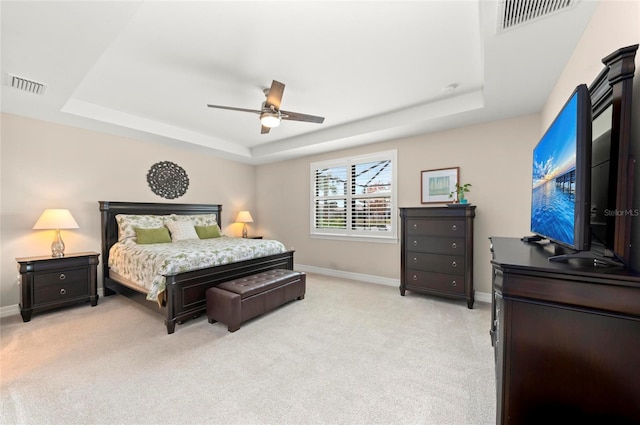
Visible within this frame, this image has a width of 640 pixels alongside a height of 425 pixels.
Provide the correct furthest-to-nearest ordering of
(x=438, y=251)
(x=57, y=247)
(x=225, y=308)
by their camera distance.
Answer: (x=438, y=251) < (x=57, y=247) < (x=225, y=308)

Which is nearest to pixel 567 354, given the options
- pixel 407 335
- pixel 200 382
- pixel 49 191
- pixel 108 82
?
pixel 407 335

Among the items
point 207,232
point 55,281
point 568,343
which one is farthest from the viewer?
point 207,232

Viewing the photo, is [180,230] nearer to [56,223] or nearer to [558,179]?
[56,223]

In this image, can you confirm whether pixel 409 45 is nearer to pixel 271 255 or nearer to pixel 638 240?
pixel 638 240

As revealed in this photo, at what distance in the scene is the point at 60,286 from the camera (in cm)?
316

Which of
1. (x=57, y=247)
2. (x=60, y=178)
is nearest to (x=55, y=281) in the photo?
(x=57, y=247)

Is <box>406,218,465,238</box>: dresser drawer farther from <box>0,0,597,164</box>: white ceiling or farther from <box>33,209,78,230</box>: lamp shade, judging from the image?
<box>33,209,78,230</box>: lamp shade

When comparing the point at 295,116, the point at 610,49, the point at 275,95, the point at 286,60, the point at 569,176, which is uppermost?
the point at 286,60

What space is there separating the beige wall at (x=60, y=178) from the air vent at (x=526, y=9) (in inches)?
197

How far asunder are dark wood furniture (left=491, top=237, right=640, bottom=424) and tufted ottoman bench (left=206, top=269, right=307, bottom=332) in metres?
2.28

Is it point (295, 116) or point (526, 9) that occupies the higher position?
point (526, 9)

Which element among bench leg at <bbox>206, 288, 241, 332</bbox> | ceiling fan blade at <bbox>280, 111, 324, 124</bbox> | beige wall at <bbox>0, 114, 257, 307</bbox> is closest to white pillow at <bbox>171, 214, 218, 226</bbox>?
beige wall at <bbox>0, 114, 257, 307</bbox>

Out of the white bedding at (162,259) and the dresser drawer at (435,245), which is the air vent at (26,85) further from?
the dresser drawer at (435,245)

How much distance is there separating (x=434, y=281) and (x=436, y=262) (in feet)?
0.86
